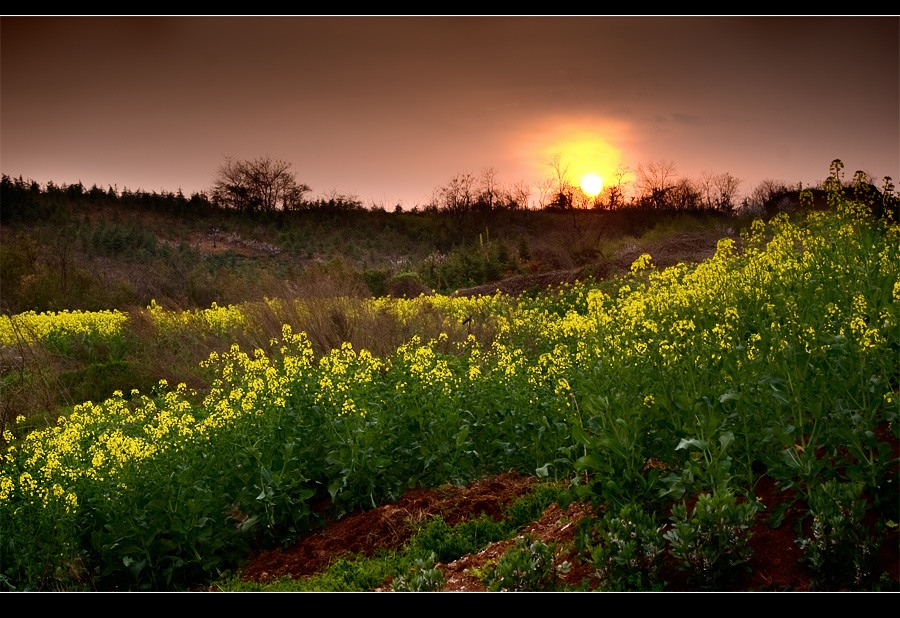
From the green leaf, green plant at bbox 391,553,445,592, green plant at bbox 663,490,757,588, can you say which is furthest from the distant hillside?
green plant at bbox 391,553,445,592

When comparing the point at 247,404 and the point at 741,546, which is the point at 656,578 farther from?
the point at 247,404

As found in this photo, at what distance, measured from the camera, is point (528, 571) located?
4066mm

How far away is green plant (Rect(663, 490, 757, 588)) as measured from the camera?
12.9 feet

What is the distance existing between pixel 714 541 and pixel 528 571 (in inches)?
35.8

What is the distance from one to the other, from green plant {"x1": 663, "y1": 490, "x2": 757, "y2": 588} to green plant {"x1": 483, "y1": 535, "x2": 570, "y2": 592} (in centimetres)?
61

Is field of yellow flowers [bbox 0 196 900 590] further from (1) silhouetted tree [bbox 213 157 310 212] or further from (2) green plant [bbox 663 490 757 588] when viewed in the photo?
(1) silhouetted tree [bbox 213 157 310 212]

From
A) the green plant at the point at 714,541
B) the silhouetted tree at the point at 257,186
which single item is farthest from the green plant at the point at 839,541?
the silhouetted tree at the point at 257,186

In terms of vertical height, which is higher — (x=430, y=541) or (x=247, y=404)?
(x=247, y=404)

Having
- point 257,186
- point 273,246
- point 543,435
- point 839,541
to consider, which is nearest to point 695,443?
point 839,541

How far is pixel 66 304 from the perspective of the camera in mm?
21250

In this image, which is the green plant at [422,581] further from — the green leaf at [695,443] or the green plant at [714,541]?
the green leaf at [695,443]

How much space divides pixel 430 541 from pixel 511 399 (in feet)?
5.75
